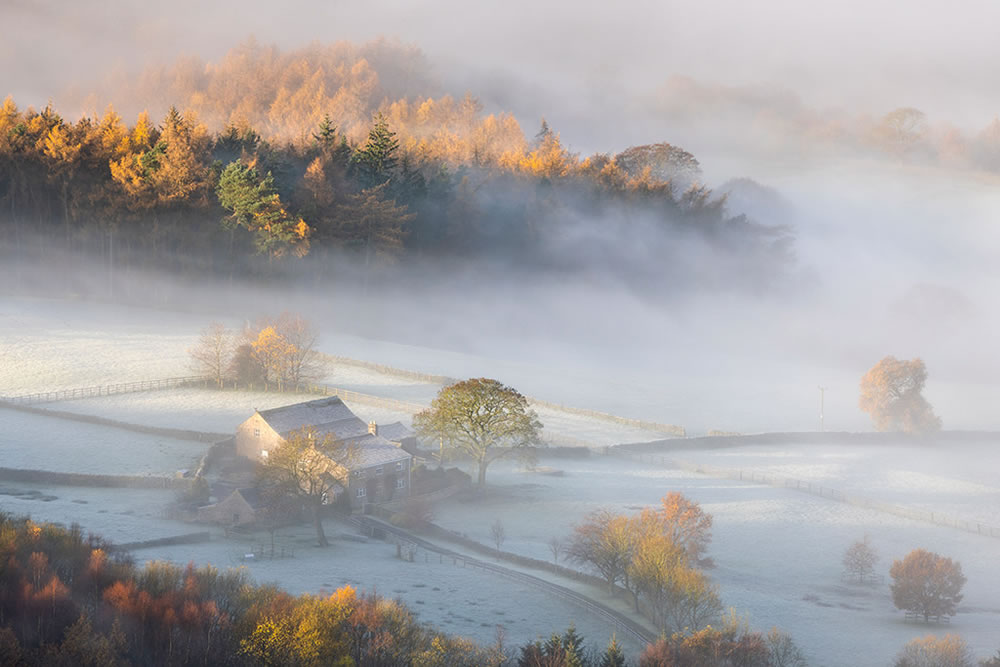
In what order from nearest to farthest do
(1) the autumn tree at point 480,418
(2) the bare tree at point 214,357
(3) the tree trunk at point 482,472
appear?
(3) the tree trunk at point 482,472 < (1) the autumn tree at point 480,418 < (2) the bare tree at point 214,357

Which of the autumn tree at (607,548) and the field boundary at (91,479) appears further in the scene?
the field boundary at (91,479)

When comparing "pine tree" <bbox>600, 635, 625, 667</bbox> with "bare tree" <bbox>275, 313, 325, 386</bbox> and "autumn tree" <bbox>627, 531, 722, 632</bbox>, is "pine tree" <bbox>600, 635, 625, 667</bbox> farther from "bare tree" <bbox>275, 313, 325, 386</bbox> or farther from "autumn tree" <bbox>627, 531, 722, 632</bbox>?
"bare tree" <bbox>275, 313, 325, 386</bbox>

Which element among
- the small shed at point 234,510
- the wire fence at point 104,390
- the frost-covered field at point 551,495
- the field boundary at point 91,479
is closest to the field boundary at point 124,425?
the frost-covered field at point 551,495

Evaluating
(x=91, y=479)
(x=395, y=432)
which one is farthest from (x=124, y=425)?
(x=395, y=432)

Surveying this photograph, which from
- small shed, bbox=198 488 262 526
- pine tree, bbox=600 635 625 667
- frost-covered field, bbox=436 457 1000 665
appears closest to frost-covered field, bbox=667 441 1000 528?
frost-covered field, bbox=436 457 1000 665

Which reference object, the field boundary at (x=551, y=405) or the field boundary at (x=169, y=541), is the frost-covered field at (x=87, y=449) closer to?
the field boundary at (x=169, y=541)

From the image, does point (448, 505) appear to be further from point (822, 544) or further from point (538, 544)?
point (822, 544)
